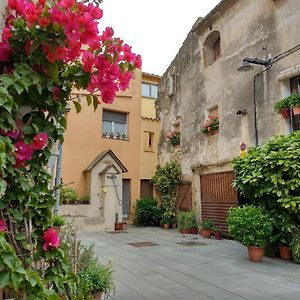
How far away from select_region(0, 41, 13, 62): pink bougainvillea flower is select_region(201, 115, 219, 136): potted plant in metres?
10.7

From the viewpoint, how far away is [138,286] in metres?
5.16

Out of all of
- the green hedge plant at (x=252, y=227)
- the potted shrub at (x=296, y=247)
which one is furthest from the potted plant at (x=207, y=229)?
the potted shrub at (x=296, y=247)

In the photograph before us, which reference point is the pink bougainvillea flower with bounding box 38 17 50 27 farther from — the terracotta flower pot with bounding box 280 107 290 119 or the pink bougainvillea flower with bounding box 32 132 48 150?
the terracotta flower pot with bounding box 280 107 290 119

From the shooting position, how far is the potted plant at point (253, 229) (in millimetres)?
6941

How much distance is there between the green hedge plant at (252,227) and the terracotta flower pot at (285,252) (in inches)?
22.6

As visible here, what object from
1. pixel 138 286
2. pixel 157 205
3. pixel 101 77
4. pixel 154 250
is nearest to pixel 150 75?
pixel 157 205

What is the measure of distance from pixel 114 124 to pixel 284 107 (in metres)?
8.99

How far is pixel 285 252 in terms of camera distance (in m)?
7.35

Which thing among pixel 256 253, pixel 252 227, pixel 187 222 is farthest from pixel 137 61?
pixel 187 222

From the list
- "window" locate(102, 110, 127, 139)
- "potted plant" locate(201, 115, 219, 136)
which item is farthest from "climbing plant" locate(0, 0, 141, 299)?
"window" locate(102, 110, 127, 139)

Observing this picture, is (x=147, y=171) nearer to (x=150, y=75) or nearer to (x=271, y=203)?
(x=150, y=75)

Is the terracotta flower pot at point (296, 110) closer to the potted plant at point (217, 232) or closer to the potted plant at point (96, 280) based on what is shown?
the potted plant at point (217, 232)

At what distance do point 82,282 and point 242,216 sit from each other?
4.50 m

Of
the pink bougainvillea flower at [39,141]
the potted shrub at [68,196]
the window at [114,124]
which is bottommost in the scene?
the potted shrub at [68,196]
